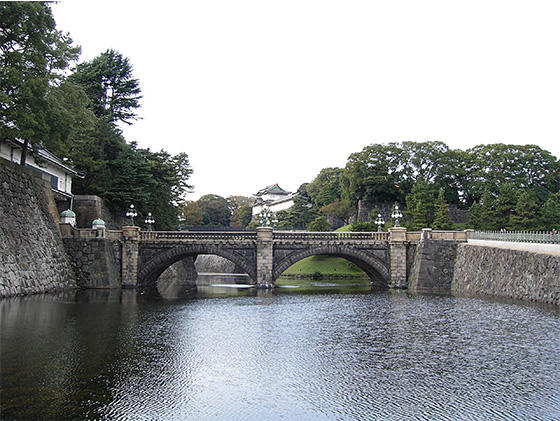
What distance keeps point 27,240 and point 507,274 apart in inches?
1247

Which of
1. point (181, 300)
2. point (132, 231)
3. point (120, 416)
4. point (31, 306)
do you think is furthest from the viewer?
point (132, 231)

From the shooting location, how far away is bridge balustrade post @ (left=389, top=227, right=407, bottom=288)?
45281mm

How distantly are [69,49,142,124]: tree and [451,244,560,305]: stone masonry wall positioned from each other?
38.6 metres

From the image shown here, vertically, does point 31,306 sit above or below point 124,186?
below

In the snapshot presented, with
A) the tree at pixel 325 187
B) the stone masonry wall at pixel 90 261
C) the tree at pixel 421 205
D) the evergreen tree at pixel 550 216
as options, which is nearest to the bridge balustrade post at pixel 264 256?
the stone masonry wall at pixel 90 261

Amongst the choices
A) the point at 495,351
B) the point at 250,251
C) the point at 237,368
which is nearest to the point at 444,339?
the point at 495,351

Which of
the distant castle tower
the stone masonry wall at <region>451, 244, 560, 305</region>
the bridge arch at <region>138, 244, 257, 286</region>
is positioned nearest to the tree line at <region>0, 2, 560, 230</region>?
the bridge arch at <region>138, 244, 257, 286</region>

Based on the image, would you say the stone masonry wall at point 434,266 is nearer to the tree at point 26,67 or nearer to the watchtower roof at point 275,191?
the tree at point 26,67

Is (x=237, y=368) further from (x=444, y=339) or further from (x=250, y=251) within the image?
(x=250, y=251)

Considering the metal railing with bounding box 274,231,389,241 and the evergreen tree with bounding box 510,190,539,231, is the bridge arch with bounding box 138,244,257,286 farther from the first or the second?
the evergreen tree with bounding box 510,190,539,231

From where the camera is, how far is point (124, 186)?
5269cm

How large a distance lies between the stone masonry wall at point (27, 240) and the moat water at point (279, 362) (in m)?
2.57

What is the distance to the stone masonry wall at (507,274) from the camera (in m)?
29.6

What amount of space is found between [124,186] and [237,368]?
3856 centimetres
